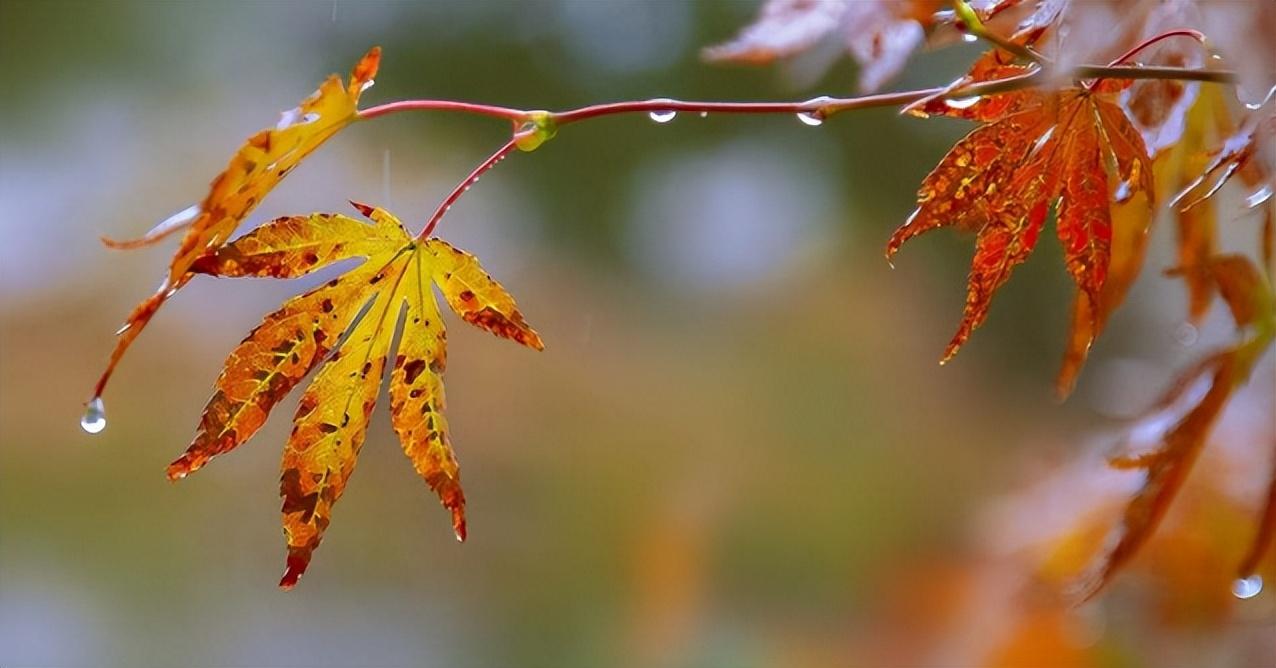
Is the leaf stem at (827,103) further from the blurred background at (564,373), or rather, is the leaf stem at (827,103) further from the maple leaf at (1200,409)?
the blurred background at (564,373)

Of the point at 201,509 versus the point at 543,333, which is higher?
the point at 543,333

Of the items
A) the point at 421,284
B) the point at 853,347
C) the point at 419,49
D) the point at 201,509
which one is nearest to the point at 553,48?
the point at 419,49

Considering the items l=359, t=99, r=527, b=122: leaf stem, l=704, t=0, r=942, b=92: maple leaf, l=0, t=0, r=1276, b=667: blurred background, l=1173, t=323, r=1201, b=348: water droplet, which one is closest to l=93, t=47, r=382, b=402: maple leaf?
l=359, t=99, r=527, b=122: leaf stem

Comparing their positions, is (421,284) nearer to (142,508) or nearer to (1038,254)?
(142,508)

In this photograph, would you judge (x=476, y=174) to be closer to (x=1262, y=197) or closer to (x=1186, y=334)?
(x=1262, y=197)

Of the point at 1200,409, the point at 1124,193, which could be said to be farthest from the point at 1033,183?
the point at 1200,409

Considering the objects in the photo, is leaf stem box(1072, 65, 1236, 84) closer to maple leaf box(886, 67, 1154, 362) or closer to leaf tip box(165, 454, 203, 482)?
maple leaf box(886, 67, 1154, 362)
